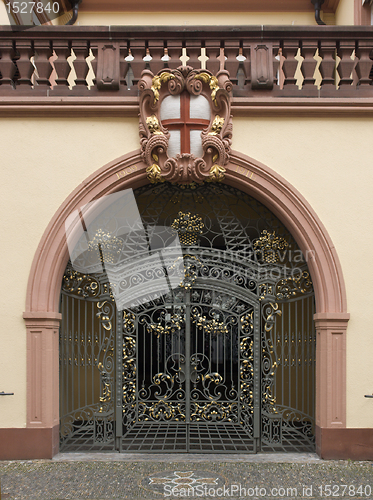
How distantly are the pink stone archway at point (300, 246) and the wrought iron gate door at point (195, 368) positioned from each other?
903 mm

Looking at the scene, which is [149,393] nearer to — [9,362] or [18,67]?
[9,362]

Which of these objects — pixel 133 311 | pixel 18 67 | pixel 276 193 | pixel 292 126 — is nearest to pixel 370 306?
pixel 276 193

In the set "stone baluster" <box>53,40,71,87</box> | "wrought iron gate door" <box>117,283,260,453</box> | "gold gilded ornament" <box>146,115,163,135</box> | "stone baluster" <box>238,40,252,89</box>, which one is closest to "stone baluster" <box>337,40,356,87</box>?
"stone baluster" <box>238,40,252,89</box>

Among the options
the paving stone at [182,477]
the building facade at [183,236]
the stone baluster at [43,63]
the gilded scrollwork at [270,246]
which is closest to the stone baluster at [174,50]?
the building facade at [183,236]

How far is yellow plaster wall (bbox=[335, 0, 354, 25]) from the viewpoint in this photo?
7.58 metres

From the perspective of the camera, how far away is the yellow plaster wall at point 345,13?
24.9ft

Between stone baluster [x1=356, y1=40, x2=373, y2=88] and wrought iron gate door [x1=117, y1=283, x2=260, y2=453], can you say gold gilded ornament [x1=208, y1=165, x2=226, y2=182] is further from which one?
stone baluster [x1=356, y1=40, x2=373, y2=88]

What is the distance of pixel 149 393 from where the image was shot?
6.24 m

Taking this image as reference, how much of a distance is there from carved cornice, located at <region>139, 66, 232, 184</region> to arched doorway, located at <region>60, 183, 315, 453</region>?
450 mm

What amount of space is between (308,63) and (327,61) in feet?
0.84

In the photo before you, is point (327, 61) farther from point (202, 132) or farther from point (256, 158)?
point (202, 132)

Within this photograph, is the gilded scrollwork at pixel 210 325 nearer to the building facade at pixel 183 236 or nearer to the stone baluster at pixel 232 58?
the building facade at pixel 183 236

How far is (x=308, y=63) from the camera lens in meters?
6.12

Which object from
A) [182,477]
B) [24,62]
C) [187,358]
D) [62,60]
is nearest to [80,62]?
[62,60]
